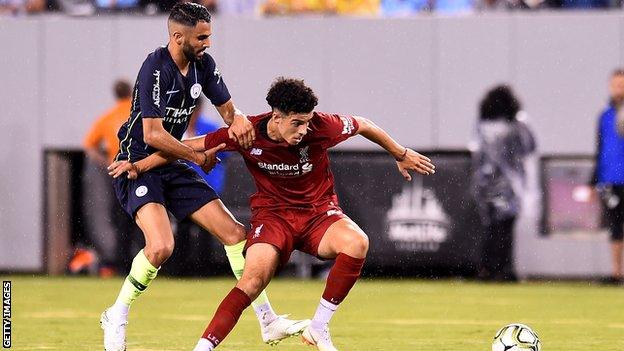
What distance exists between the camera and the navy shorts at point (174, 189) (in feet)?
30.2

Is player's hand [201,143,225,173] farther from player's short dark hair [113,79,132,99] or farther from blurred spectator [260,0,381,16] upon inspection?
blurred spectator [260,0,381,16]

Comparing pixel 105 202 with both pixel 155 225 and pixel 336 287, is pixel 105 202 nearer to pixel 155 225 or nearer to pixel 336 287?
pixel 155 225

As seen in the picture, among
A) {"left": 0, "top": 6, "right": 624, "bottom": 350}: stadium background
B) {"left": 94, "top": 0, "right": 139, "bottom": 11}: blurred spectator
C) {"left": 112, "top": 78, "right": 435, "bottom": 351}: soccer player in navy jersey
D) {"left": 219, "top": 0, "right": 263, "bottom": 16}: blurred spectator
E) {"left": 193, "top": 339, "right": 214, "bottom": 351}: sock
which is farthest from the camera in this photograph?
{"left": 94, "top": 0, "right": 139, "bottom": 11}: blurred spectator

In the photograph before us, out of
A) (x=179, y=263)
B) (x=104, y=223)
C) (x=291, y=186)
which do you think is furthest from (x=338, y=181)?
(x=291, y=186)

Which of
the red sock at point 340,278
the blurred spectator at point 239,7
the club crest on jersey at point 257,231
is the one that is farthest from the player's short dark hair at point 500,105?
the red sock at point 340,278

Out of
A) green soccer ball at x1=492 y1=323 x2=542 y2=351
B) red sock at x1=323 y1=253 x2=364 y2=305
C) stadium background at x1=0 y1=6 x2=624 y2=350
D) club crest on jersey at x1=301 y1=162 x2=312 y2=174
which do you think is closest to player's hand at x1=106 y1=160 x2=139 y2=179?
club crest on jersey at x1=301 y1=162 x2=312 y2=174

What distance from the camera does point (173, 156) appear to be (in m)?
8.95

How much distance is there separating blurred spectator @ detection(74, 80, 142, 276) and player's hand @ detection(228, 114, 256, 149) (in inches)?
313

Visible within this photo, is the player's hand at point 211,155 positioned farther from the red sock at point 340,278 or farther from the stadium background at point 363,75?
the stadium background at point 363,75

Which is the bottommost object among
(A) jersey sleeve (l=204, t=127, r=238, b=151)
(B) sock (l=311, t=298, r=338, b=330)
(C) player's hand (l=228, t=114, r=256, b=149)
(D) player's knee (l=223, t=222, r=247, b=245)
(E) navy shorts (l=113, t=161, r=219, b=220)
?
(B) sock (l=311, t=298, r=338, b=330)

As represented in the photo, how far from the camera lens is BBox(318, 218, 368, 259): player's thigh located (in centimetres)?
853

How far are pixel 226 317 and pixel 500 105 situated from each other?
32.0 feet

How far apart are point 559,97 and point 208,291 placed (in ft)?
17.9

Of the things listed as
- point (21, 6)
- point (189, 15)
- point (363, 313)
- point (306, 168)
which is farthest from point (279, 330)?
point (21, 6)
